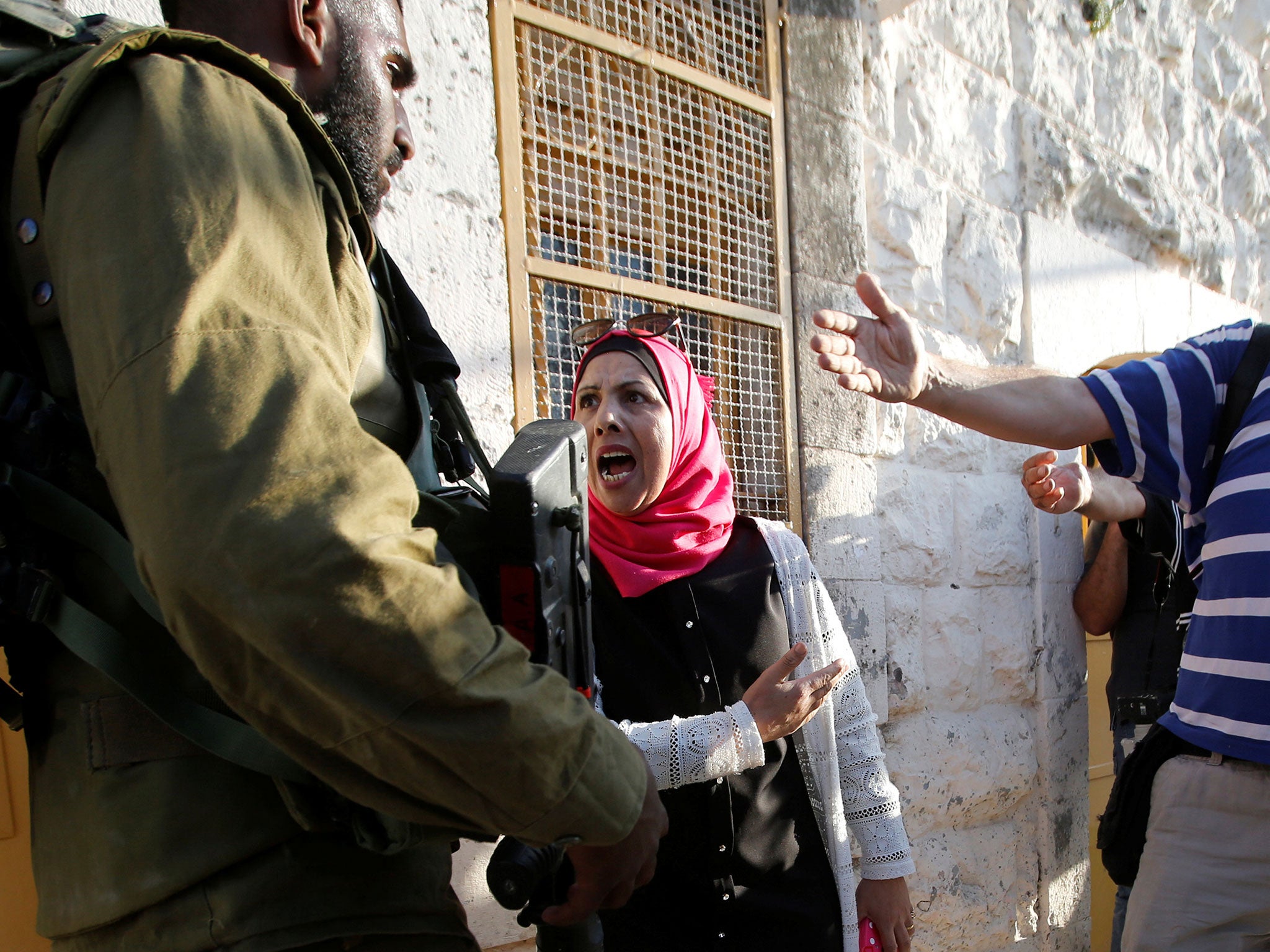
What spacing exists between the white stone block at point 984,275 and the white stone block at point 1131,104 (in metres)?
1.00

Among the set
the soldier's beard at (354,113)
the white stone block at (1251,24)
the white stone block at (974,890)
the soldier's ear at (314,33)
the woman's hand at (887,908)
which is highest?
the white stone block at (1251,24)

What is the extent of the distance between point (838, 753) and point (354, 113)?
168cm

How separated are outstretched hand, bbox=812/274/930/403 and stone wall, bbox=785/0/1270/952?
1062 mm

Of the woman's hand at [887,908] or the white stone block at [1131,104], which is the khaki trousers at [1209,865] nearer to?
the woman's hand at [887,908]

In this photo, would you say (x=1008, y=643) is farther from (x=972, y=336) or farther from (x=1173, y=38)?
(x=1173, y=38)

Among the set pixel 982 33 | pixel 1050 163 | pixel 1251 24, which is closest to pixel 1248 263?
pixel 1251 24

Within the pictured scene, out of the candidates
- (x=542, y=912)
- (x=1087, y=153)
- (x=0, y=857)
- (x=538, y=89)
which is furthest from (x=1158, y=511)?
(x=0, y=857)

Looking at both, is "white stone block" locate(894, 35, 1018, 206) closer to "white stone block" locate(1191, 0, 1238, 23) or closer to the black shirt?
"white stone block" locate(1191, 0, 1238, 23)

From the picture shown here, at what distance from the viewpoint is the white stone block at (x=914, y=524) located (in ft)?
11.1

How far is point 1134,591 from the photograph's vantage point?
3.77 meters

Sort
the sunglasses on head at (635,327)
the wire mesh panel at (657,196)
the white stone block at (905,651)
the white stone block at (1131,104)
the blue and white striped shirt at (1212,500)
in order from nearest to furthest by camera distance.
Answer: the blue and white striped shirt at (1212,500) → the sunglasses on head at (635,327) → the wire mesh panel at (657,196) → the white stone block at (905,651) → the white stone block at (1131,104)

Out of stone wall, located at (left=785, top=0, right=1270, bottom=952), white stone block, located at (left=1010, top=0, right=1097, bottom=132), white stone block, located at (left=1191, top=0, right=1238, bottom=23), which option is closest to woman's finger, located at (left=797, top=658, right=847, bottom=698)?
stone wall, located at (left=785, top=0, right=1270, bottom=952)

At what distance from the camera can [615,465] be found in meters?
2.35

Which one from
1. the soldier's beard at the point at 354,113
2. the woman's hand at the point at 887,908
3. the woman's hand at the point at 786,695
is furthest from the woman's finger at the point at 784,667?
the soldier's beard at the point at 354,113
